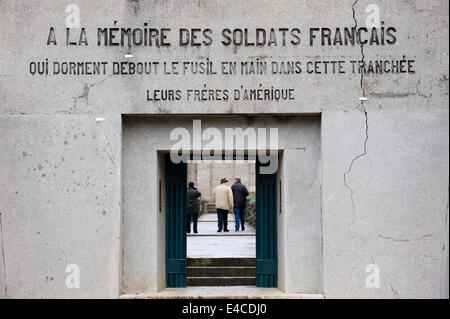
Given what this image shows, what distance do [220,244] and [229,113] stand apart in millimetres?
6314

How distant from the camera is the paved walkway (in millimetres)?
11797

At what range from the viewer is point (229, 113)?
8.17 metres

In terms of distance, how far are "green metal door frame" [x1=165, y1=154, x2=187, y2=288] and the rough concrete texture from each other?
113 cm

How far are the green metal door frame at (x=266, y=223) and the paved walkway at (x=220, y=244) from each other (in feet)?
6.65

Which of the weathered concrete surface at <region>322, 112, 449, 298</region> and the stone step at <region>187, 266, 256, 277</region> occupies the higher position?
the weathered concrete surface at <region>322, 112, 449, 298</region>

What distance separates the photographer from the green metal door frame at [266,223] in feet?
30.3

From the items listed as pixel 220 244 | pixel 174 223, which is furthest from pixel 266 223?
pixel 220 244

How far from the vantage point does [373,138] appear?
318 inches

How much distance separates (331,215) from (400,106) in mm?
1550

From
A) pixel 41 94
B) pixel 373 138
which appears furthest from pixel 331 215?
pixel 41 94

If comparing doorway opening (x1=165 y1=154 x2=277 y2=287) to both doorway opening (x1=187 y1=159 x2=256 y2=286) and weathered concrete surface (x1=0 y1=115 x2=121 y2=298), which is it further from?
weathered concrete surface (x1=0 y1=115 x2=121 y2=298)

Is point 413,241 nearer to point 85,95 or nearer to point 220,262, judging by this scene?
point 220,262

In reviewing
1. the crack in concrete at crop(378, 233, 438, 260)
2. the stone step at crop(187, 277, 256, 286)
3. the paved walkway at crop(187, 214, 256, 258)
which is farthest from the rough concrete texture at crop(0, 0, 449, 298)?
the paved walkway at crop(187, 214, 256, 258)

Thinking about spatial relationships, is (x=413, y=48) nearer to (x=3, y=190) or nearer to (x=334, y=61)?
(x=334, y=61)
